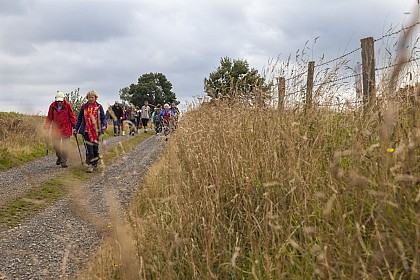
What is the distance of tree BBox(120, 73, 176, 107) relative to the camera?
78625mm

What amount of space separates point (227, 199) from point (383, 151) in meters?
1.52

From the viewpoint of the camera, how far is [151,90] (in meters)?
79.4

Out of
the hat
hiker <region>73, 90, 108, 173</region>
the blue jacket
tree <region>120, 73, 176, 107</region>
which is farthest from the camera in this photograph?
tree <region>120, 73, 176, 107</region>

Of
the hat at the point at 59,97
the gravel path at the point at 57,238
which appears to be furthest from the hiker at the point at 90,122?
the gravel path at the point at 57,238

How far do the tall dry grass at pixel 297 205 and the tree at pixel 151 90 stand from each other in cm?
7365

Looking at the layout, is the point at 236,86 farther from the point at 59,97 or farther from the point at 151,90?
the point at 151,90

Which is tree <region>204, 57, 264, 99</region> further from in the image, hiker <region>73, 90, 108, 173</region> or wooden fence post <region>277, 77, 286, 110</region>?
hiker <region>73, 90, 108, 173</region>

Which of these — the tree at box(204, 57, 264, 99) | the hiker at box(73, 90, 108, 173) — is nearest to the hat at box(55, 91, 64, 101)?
the hiker at box(73, 90, 108, 173)

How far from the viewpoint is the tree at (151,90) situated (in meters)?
78.6

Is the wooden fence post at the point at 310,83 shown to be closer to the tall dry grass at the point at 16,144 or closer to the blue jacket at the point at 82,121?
the blue jacket at the point at 82,121

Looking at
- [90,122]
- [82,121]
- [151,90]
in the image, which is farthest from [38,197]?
[151,90]

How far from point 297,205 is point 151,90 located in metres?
77.8

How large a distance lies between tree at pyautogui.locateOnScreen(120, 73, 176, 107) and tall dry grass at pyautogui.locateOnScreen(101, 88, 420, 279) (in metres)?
73.6

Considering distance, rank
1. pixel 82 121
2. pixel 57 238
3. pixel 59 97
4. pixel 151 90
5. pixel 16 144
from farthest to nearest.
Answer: pixel 151 90 → pixel 16 144 → pixel 59 97 → pixel 82 121 → pixel 57 238
